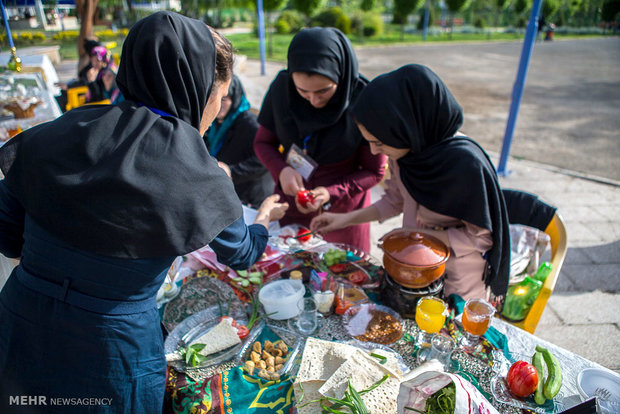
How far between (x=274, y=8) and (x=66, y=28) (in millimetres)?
12008

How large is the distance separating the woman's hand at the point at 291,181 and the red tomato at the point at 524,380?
1.48 metres

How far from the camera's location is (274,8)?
16625mm

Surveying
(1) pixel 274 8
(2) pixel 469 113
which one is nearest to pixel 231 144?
(2) pixel 469 113

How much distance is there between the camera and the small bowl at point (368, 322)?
1530 millimetres

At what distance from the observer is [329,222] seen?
221 centimetres

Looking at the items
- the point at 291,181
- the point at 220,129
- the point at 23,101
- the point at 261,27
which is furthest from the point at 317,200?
the point at 261,27

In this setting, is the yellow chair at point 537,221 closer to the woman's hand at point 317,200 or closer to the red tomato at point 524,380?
the red tomato at point 524,380

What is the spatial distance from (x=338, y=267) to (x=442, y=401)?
0.96 m

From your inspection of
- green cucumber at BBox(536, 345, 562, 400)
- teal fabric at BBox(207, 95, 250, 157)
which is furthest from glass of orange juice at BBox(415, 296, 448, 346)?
teal fabric at BBox(207, 95, 250, 157)

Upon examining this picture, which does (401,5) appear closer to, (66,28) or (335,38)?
(66,28)

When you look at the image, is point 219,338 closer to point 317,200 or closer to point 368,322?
point 368,322

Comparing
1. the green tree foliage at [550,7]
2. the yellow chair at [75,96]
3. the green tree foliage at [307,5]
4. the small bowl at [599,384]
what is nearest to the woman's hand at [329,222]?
the small bowl at [599,384]

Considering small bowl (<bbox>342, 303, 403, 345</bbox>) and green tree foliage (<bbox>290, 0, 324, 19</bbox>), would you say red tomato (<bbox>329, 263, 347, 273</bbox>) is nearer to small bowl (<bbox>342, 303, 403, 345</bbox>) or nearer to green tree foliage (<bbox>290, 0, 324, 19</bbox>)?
small bowl (<bbox>342, 303, 403, 345</bbox>)

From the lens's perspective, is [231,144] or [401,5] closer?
[231,144]
